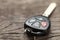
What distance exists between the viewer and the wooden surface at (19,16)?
0.90m

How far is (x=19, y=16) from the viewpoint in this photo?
3.17 ft

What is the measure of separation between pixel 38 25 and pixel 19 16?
13 cm

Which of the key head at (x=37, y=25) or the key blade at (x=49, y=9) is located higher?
the key blade at (x=49, y=9)

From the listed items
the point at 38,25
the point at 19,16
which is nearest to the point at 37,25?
the point at 38,25

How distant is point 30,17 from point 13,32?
11cm

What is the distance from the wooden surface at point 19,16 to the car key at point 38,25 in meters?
→ 0.03

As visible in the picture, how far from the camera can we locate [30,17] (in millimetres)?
938

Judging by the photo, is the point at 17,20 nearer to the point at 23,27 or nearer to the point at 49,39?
the point at 23,27

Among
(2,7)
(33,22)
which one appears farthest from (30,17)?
(2,7)

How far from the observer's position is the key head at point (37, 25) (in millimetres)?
867

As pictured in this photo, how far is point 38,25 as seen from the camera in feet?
2.90

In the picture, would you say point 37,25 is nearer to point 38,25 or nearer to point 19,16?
point 38,25

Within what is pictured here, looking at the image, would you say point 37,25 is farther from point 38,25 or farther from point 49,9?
point 49,9

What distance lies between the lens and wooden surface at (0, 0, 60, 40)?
0.90m
